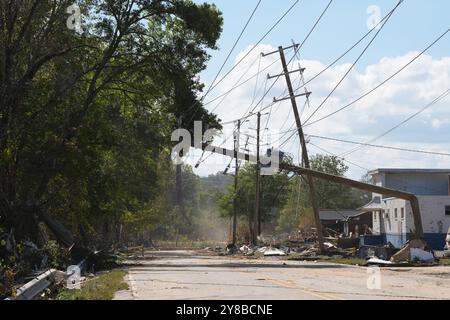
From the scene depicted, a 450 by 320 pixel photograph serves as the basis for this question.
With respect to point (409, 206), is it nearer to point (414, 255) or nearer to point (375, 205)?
point (375, 205)

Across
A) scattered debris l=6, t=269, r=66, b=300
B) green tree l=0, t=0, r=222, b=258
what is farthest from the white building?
scattered debris l=6, t=269, r=66, b=300

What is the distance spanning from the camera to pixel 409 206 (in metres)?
55.9

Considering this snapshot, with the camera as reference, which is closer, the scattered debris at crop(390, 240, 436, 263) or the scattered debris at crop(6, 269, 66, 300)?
the scattered debris at crop(6, 269, 66, 300)

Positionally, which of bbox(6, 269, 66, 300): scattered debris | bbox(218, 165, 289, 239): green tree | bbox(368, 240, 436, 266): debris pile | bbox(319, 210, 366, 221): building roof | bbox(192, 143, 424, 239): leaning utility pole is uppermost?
bbox(218, 165, 289, 239): green tree

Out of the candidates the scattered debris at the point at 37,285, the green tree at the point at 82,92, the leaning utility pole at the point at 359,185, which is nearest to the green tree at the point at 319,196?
the leaning utility pole at the point at 359,185

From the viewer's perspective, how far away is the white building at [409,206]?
55094 mm

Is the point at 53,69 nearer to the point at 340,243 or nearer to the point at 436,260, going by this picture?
the point at 436,260

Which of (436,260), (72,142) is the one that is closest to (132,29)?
(72,142)

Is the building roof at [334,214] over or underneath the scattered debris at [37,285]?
over

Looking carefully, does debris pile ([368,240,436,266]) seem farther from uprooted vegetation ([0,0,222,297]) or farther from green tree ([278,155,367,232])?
green tree ([278,155,367,232])

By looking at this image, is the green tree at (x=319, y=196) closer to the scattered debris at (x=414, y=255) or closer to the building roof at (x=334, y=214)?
the building roof at (x=334, y=214)

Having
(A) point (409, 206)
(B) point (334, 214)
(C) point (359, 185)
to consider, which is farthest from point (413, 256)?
(B) point (334, 214)

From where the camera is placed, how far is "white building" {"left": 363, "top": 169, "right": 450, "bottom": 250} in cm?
5509
